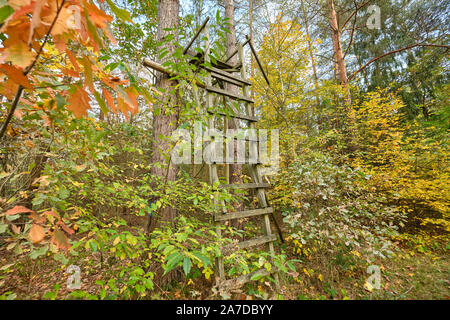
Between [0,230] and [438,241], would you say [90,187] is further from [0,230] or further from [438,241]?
[438,241]

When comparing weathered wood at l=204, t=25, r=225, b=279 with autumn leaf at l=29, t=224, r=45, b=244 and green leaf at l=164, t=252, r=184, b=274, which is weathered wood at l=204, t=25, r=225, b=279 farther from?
autumn leaf at l=29, t=224, r=45, b=244

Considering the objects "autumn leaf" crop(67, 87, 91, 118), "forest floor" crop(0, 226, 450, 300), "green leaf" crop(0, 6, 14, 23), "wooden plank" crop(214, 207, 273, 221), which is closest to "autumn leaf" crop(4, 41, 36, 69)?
"green leaf" crop(0, 6, 14, 23)

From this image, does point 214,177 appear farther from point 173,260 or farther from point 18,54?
point 18,54

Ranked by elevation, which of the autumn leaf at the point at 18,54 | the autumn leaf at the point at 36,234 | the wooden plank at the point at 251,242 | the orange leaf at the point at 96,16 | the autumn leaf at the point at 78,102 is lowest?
the wooden plank at the point at 251,242

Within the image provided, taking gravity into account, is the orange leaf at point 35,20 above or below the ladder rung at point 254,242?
above

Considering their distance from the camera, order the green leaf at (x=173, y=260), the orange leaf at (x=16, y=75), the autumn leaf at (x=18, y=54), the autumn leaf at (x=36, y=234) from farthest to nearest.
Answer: the green leaf at (x=173, y=260)
the autumn leaf at (x=36, y=234)
the orange leaf at (x=16, y=75)
the autumn leaf at (x=18, y=54)

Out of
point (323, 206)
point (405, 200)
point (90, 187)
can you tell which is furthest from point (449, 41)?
point (90, 187)

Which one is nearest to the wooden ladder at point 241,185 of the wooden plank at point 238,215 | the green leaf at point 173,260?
the wooden plank at point 238,215

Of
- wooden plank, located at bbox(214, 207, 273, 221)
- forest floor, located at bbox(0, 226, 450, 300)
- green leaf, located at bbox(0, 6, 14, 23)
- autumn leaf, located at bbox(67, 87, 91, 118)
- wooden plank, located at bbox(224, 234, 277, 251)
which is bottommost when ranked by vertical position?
forest floor, located at bbox(0, 226, 450, 300)

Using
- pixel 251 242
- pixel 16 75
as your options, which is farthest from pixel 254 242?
pixel 16 75

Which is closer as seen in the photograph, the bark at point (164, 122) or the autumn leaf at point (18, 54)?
the autumn leaf at point (18, 54)

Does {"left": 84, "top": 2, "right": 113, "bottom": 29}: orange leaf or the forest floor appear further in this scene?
the forest floor

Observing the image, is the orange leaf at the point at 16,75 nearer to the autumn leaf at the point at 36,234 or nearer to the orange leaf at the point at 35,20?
the orange leaf at the point at 35,20

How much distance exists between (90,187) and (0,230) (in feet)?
3.08
